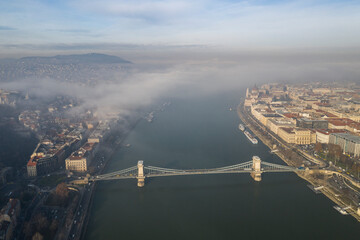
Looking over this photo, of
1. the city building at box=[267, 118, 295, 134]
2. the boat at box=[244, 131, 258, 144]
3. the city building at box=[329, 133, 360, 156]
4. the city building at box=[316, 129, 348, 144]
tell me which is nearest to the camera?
the city building at box=[329, 133, 360, 156]

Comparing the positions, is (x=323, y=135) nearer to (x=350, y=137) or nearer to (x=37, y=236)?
(x=350, y=137)

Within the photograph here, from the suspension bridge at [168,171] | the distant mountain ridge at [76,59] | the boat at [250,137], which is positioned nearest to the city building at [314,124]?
the boat at [250,137]

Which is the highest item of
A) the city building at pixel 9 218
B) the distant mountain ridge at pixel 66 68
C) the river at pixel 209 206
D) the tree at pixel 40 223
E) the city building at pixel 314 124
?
the distant mountain ridge at pixel 66 68

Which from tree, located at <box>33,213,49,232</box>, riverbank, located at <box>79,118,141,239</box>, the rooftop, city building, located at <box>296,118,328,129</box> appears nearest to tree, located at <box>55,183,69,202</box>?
riverbank, located at <box>79,118,141,239</box>

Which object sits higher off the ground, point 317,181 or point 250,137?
point 250,137

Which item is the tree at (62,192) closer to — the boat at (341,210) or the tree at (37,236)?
the tree at (37,236)

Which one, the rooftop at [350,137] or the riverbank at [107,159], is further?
the rooftop at [350,137]

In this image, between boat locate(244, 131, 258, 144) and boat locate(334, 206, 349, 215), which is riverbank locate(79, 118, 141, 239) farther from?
boat locate(334, 206, 349, 215)

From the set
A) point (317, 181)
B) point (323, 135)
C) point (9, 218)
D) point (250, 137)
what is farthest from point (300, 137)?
point (9, 218)

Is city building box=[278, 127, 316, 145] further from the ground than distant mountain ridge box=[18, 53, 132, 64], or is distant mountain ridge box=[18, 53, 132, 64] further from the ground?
distant mountain ridge box=[18, 53, 132, 64]
